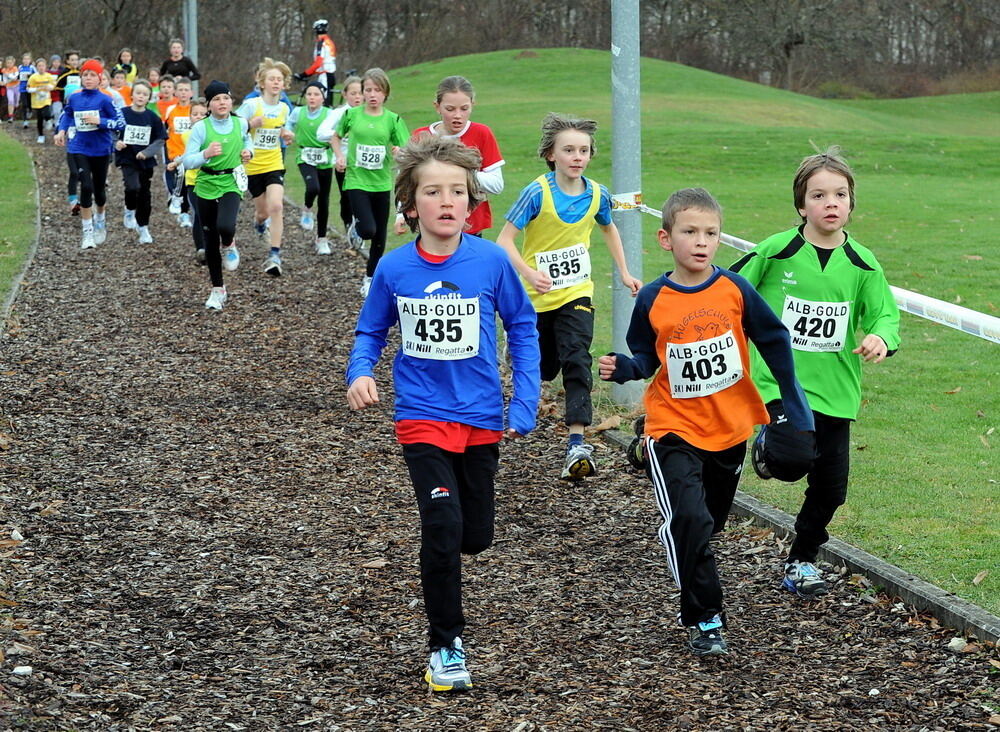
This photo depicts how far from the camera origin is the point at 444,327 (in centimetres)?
500

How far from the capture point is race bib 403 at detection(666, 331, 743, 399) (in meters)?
5.20

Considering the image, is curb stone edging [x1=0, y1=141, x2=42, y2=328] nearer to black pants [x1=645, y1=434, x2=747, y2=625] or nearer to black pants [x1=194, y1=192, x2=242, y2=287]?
black pants [x1=194, y1=192, x2=242, y2=287]

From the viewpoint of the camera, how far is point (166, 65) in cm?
2750

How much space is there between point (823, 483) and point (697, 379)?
91 centimetres

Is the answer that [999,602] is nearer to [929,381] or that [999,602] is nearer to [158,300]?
[929,381]

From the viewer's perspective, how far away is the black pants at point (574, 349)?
789cm

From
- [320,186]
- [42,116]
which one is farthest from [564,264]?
[42,116]

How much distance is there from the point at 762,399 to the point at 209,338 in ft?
24.5

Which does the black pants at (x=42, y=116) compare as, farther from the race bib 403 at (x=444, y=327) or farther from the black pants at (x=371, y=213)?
the race bib 403 at (x=444, y=327)

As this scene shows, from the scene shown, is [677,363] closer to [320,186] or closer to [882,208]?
[320,186]

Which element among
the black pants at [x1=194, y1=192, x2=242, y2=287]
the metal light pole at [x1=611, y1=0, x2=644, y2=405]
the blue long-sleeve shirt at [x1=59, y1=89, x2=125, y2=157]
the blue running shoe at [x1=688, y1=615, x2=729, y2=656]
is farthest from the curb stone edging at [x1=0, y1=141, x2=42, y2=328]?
the blue running shoe at [x1=688, y1=615, x2=729, y2=656]

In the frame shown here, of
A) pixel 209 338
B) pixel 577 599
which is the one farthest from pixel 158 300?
pixel 577 599

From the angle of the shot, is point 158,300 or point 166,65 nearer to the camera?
point 158,300

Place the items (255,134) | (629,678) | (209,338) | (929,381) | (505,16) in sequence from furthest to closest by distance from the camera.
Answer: (505,16), (255,134), (209,338), (929,381), (629,678)
